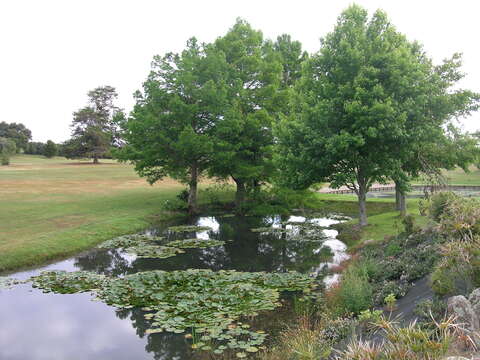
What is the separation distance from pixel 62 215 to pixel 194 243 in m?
11.4

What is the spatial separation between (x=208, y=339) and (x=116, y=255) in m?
12.1

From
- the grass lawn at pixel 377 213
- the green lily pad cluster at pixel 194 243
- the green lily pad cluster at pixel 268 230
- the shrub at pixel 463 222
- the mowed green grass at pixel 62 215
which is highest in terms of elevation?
the shrub at pixel 463 222

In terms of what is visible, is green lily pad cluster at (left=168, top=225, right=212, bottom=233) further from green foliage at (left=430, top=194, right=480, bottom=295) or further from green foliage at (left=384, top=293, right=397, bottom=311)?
green foliage at (left=430, top=194, right=480, bottom=295)

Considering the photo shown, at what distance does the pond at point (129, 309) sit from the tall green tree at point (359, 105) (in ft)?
16.1

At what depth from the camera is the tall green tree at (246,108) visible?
1276 inches

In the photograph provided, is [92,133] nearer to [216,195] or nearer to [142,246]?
[216,195]

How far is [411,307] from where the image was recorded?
9.84m

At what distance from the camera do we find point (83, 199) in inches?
1474

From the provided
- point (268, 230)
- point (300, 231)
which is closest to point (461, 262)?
point (300, 231)

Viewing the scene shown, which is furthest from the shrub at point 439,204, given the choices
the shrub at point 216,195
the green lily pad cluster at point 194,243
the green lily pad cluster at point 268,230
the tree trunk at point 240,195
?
the shrub at point 216,195

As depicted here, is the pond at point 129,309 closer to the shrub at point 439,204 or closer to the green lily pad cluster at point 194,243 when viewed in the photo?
the green lily pad cluster at point 194,243

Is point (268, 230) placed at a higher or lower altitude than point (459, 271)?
lower

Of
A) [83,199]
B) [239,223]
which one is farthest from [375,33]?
[83,199]

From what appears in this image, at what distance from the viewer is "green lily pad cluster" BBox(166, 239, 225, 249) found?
23.4m
